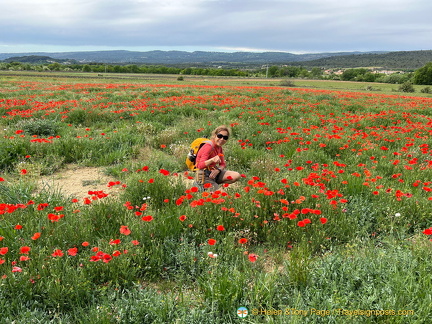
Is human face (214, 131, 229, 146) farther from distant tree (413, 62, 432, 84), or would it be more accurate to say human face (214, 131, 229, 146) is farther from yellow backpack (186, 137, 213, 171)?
distant tree (413, 62, 432, 84)

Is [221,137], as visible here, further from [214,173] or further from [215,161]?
[214,173]

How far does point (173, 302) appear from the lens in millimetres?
2301

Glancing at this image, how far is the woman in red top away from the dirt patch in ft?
4.82

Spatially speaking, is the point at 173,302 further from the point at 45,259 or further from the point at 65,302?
the point at 45,259

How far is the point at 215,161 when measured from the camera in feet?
14.7

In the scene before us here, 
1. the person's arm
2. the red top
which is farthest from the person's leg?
the person's arm

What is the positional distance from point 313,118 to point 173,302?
8969mm

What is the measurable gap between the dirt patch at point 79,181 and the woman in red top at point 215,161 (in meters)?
1.47

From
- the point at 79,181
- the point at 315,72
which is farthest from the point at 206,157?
the point at 315,72

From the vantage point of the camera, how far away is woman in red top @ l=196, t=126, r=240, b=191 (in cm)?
466

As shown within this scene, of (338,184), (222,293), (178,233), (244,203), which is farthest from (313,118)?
(222,293)

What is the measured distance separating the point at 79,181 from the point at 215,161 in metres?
2.57

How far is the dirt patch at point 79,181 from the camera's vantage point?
15.7ft

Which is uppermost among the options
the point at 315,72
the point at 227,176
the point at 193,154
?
the point at 315,72
